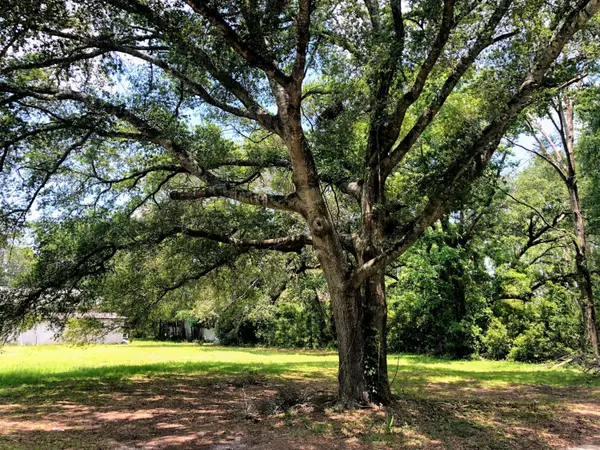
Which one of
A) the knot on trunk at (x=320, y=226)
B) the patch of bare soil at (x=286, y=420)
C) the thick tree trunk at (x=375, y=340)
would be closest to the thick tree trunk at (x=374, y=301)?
the thick tree trunk at (x=375, y=340)

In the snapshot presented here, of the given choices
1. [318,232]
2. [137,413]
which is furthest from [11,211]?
[318,232]

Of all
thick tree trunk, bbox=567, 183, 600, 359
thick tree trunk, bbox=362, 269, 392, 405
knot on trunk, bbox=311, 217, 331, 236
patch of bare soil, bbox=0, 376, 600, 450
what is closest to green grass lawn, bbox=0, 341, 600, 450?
patch of bare soil, bbox=0, 376, 600, 450

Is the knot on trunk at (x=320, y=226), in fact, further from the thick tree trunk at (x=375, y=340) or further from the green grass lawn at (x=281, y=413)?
the green grass lawn at (x=281, y=413)

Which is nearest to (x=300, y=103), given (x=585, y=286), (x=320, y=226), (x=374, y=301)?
(x=320, y=226)

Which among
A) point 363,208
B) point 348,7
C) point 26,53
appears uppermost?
point 348,7

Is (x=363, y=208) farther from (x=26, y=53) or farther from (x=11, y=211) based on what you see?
(x=11, y=211)

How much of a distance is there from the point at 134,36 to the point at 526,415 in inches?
A: 379

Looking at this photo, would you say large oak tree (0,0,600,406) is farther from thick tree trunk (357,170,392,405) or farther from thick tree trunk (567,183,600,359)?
thick tree trunk (567,183,600,359)

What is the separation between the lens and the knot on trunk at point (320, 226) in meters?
7.08

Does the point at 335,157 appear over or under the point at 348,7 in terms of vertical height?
under

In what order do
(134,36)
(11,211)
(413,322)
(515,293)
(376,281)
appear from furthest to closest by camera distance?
(413,322) < (515,293) < (11,211) < (134,36) < (376,281)

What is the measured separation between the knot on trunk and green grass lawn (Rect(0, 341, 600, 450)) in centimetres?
279

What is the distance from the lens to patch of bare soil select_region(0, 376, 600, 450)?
5.38m

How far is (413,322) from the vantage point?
20500 mm
